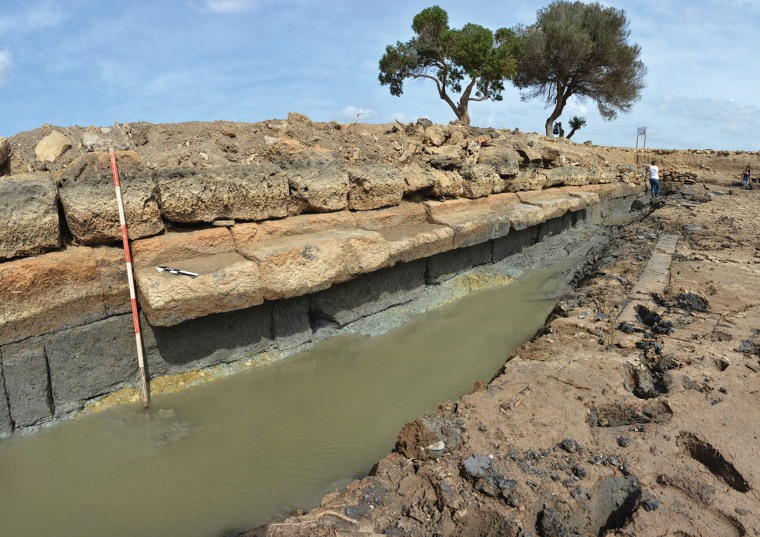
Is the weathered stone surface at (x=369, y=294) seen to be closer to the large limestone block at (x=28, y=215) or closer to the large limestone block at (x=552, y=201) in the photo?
the large limestone block at (x=28, y=215)

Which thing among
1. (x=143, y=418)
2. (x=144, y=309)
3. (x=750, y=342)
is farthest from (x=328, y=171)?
(x=750, y=342)

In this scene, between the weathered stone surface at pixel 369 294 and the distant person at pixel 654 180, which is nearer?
the weathered stone surface at pixel 369 294

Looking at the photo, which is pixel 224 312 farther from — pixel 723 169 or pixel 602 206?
pixel 723 169

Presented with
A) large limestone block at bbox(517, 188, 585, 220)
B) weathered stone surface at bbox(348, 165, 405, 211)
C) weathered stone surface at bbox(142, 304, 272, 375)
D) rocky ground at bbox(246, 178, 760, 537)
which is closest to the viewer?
rocky ground at bbox(246, 178, 760, 537)

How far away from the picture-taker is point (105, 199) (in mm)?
4043

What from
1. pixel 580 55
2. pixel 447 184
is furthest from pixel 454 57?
pixel 447 184

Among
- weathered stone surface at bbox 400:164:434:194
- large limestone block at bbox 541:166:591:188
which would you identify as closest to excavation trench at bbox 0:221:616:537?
weathered stone surface at bbox 400:164:434:194

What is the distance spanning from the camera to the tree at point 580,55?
22.7 m

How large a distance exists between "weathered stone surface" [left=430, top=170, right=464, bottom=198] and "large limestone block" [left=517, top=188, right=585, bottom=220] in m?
1.93

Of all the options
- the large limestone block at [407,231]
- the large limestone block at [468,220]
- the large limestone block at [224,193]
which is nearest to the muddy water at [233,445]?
the large limestone block at [407,231]

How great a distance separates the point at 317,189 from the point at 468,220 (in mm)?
2303

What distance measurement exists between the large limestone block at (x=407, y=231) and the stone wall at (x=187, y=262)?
0.08 ft

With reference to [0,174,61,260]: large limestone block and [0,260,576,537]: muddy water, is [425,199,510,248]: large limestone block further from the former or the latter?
[0,174,61,260]: large limestone block

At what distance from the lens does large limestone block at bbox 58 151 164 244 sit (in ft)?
13.0
